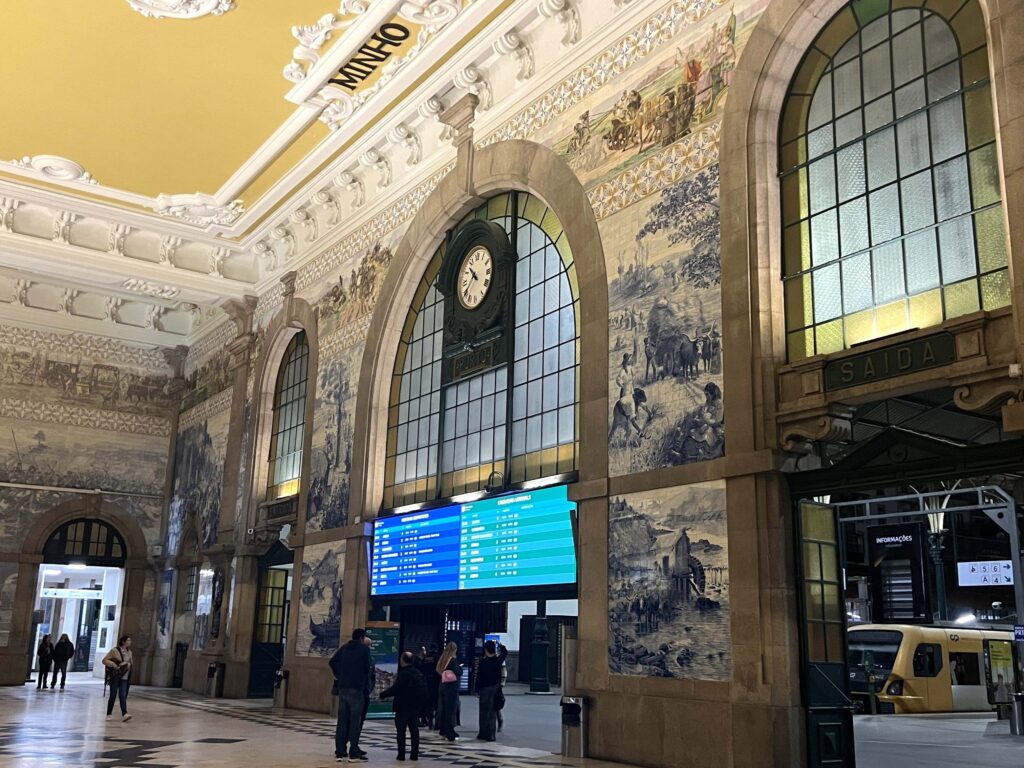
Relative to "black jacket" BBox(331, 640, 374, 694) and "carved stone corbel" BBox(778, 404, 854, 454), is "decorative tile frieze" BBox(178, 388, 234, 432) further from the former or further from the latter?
"carved stone corbel" BBox(778, 404, 854, 454)

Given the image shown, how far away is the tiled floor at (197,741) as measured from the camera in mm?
10375

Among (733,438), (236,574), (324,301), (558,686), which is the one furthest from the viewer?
(558,686)

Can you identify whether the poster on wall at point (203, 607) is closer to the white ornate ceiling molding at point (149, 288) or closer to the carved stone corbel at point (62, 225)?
the white ornate ceiling molding at point (149, 288)

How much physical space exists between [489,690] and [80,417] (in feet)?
58.9

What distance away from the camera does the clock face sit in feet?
49.6

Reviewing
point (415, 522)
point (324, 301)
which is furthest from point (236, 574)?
point (415, 522)

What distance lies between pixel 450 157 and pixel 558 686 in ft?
58.4

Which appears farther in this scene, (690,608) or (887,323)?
(690,608)

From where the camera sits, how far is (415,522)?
1530 centimetres

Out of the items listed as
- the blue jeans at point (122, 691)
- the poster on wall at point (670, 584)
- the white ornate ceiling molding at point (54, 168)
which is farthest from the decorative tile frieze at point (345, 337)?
the poster on wall at point (670, 584)

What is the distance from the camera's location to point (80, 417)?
26469 millimetres

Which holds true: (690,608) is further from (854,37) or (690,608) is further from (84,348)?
(84,348)

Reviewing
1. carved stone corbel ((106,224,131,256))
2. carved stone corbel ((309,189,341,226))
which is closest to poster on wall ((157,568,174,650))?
carved stone corbel ((106,224,131,256))

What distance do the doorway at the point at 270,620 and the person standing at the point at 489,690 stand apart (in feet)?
28.6
